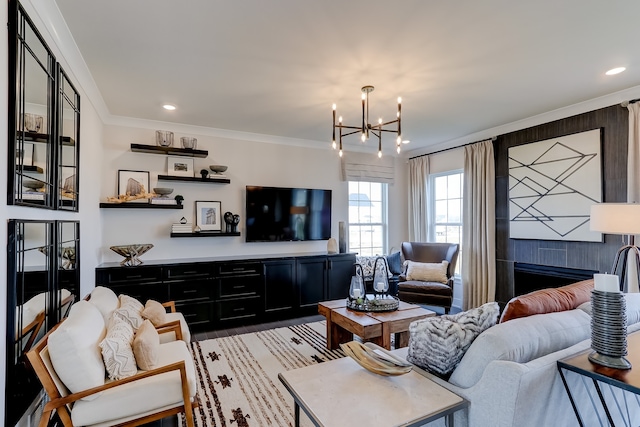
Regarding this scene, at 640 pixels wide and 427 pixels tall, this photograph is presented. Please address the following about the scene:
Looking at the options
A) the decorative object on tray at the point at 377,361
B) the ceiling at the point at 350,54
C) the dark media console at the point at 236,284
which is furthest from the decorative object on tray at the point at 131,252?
the decorative object on tray at the point at 377,361

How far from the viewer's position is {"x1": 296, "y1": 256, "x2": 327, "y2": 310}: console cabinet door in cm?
459

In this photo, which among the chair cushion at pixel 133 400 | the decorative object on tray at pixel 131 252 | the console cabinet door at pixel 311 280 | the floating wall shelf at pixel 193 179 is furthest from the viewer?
the console cabinet door at pixel 311 280

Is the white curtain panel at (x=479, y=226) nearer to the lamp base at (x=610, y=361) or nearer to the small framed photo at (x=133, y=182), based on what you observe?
the lamp base at (x=610, y=361)

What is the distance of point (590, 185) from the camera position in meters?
3.53

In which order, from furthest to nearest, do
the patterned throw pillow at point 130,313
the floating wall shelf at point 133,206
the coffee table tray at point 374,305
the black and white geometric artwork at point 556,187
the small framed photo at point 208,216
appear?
the small framed photo at point 208,216
the floating wall shelf at point 133,206
the black and white geometric artwork at point 556,187
the coffee table tray at point 374,305
the patterned throw pillow at point 130,313

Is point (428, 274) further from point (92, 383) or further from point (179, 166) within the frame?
point (92, 383)

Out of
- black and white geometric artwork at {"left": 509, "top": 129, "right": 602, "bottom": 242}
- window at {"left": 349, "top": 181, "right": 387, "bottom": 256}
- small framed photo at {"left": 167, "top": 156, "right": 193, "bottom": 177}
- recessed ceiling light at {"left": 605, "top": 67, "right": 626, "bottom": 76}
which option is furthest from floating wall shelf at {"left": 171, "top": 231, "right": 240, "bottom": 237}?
recessed ceiling light at {"left": 605, "top": 67, "right": 626, "bottom": 76}

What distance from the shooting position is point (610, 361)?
142cm

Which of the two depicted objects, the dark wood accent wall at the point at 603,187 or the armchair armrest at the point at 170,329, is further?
the dark wood accent wall at the point at 603,187

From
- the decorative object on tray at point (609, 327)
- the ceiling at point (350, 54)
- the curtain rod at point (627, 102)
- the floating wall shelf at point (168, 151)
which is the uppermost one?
the ceiling at point (350, 54)

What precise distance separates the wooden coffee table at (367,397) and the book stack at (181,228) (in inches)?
124

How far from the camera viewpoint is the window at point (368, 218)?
573 cm

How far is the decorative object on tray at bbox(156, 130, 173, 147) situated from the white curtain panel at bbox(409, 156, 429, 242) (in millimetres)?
4012

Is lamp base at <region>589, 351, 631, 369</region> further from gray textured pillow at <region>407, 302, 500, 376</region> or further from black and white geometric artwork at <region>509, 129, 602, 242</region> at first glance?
black and white geometric artwork at <region>509, 129, 602, 242</region>
